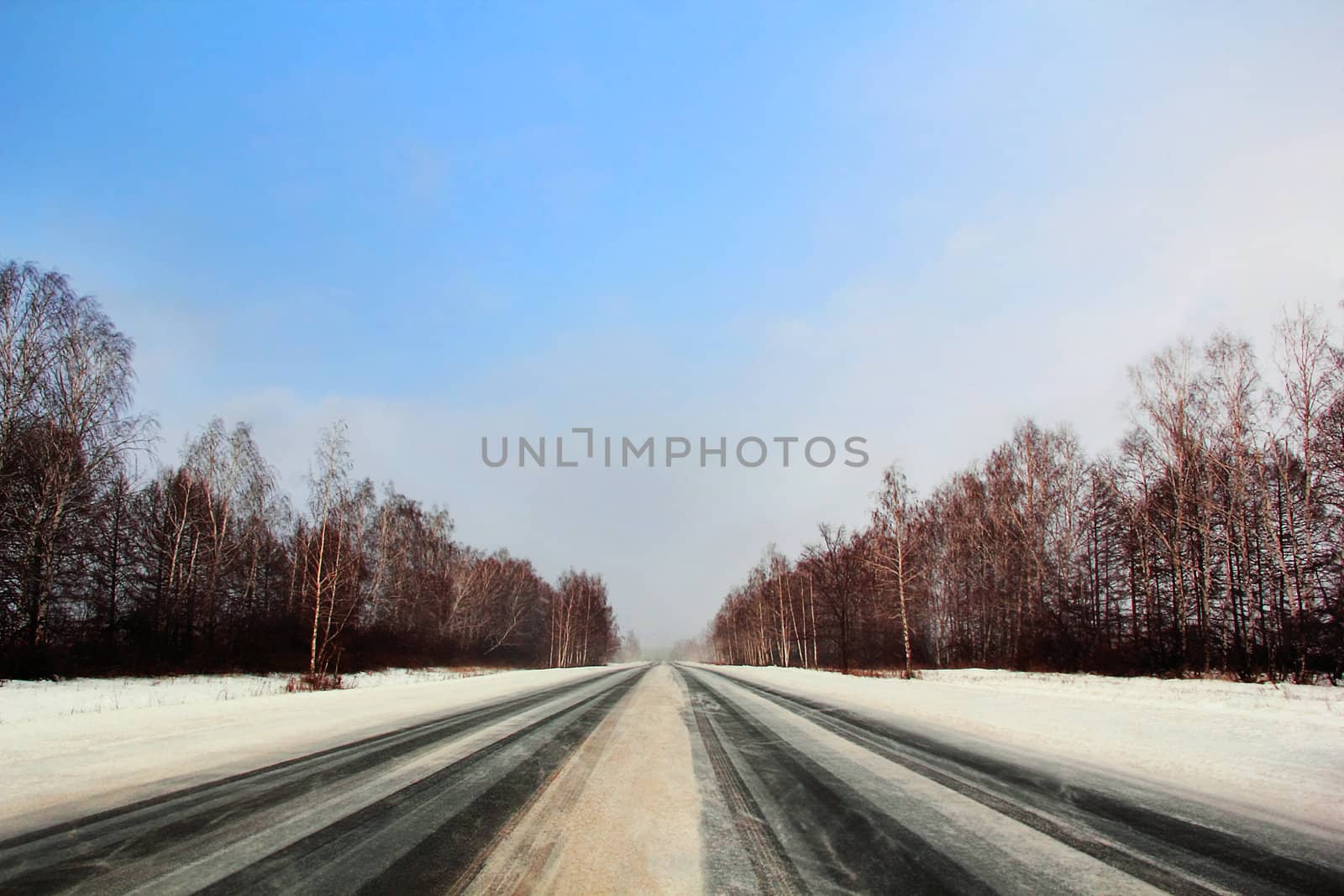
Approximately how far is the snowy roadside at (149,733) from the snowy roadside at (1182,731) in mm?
9191

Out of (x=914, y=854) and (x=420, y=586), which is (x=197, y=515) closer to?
(x=420, y=586)

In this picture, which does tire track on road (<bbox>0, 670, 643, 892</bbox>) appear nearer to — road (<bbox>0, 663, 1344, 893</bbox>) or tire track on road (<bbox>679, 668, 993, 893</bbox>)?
road (<bbox>0, 663, 1344, 893</bbox>)

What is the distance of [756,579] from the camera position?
226ft

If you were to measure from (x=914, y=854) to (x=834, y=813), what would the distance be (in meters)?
1.03

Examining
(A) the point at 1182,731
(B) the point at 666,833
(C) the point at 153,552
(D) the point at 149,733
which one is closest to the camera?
(B) the point at 666,833

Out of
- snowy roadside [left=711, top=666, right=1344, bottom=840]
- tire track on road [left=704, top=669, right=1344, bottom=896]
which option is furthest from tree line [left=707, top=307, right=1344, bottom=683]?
tire track on road [left=704, top=669, right=1344, bottom=896]

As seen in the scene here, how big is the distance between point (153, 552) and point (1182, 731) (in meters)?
37.0

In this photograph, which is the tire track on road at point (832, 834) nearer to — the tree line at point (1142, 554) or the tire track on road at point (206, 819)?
the tire track on road at point (206, 819)

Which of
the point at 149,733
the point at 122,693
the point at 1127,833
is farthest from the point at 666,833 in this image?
the point at 122,693

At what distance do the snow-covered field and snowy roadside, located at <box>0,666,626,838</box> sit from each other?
0.05 m

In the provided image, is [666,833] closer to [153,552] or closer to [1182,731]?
[1182,731]

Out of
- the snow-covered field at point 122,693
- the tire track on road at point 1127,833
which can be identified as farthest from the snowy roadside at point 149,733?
the tire track on road at point 1127,833

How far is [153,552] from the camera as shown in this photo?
29.0m

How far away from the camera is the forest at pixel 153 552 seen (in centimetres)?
2025
